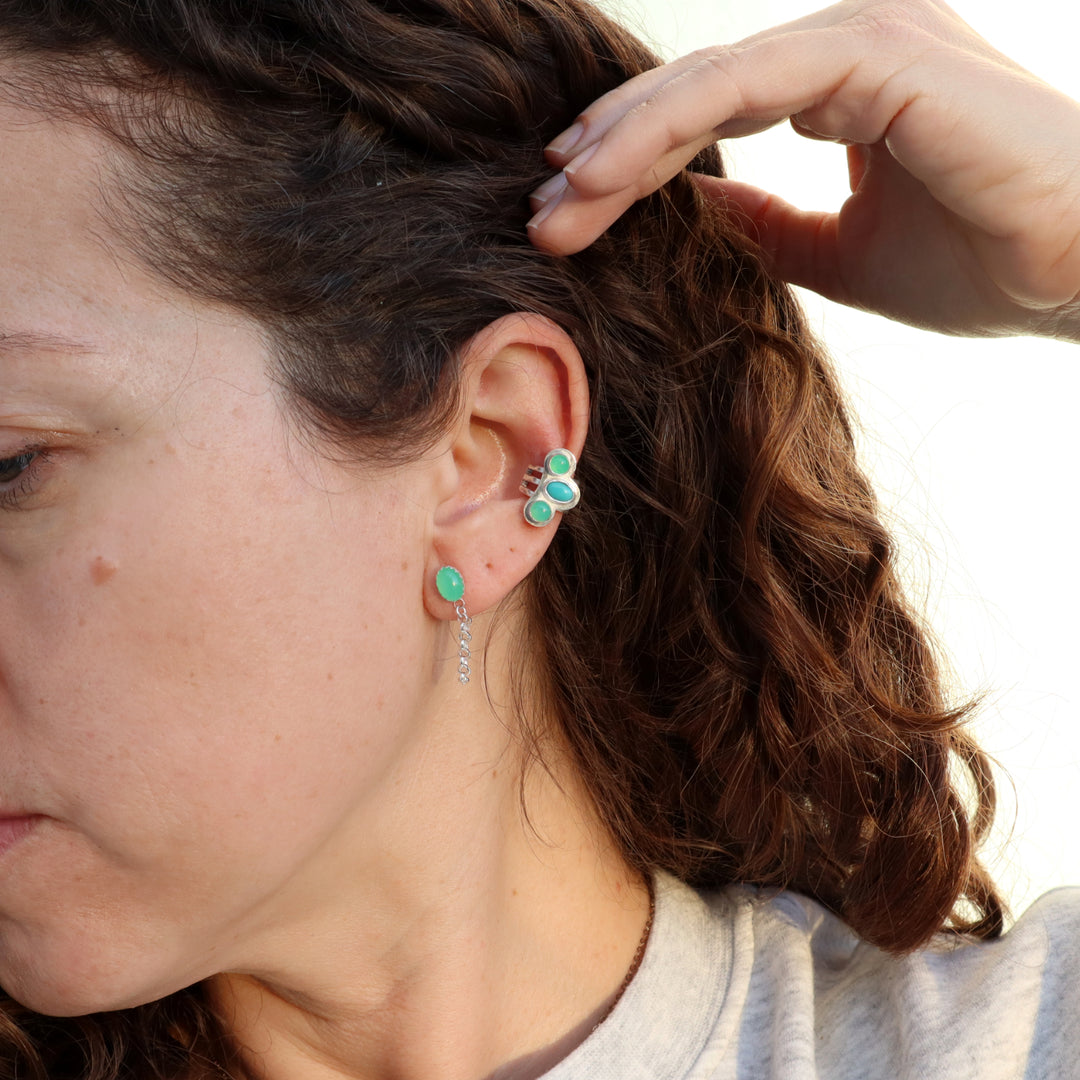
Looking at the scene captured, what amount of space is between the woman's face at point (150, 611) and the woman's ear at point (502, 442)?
0.24 ft

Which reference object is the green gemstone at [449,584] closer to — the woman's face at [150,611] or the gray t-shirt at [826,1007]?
the woman's face at [150,611]

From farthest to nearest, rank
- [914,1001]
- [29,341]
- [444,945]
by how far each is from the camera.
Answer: [914,1001], [444,945], [29,341]

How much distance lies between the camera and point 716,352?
1.48 metres

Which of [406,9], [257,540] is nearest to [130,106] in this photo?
[406,9]

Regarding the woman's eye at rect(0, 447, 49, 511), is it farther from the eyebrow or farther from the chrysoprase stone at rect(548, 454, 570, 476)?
the chrysoprase stone at rect(548, 454, 570, 476)

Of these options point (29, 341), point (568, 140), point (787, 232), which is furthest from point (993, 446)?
point (29, 341)

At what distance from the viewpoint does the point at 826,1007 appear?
1525 mm

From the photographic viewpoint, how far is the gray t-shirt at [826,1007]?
1376 mm

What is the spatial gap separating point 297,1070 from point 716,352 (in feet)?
3.18

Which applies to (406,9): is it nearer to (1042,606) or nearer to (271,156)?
(271,156)

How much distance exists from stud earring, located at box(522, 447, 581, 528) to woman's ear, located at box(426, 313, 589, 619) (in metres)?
0.02

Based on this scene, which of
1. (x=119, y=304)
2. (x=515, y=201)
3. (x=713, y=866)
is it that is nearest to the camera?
(x=119, y=304)

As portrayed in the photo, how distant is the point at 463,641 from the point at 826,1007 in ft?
2.35

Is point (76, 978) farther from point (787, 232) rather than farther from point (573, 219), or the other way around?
point (787, 232)
